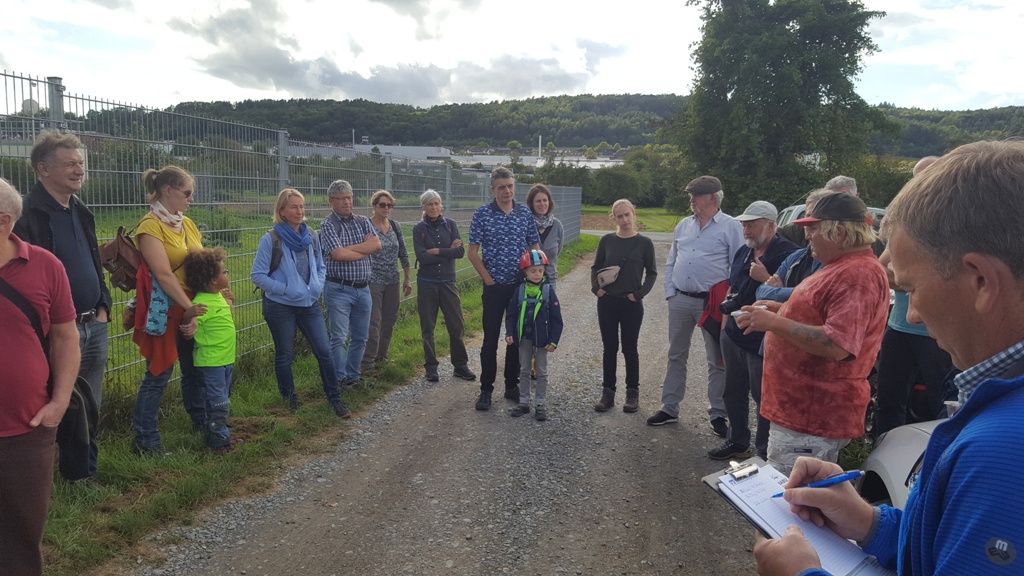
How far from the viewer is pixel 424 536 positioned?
3883mm

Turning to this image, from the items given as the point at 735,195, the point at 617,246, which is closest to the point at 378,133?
the point at 735,195

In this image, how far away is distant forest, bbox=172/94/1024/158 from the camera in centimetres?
1158

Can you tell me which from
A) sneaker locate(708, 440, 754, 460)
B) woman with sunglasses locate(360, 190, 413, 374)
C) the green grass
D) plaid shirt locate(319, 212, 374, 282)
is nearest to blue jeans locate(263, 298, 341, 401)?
the green grass

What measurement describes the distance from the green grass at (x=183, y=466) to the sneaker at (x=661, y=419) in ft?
8.74

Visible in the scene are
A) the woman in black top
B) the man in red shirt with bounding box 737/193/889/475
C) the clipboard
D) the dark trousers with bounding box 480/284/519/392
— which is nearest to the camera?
the clipboard

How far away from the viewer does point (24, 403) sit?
2.78 m

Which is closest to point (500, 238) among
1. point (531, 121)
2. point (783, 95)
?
point (783, 95)

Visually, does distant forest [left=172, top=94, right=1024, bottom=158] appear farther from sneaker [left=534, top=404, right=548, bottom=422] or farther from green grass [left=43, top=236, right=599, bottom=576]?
sneaker [left=534, top=404, right=548, bottom=422]

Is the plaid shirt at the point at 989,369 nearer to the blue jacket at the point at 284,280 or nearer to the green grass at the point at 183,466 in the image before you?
the green grass at the point at 183,466

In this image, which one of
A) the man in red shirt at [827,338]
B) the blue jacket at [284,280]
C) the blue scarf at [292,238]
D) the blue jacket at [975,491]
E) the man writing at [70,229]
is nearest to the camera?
the blue jacket at [975,491]

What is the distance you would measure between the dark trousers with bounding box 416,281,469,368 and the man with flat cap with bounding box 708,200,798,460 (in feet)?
10.6

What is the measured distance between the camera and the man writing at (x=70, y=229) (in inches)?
154

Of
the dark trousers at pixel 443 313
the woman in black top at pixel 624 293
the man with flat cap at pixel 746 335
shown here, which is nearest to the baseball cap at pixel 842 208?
the man with flat cap at pixel 746 335

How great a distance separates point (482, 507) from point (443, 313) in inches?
141
